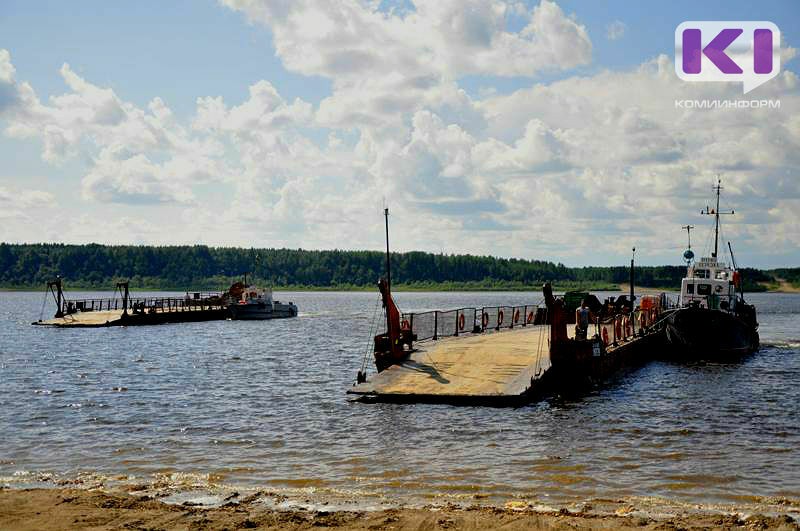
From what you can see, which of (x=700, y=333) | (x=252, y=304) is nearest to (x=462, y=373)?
(x=700, y=333)

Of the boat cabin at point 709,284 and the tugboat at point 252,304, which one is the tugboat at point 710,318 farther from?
the tugboat at point 252,304

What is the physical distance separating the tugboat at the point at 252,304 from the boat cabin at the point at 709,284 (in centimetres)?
4908

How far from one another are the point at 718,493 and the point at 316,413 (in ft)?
39.5

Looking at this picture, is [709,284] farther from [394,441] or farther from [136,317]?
[136,317]

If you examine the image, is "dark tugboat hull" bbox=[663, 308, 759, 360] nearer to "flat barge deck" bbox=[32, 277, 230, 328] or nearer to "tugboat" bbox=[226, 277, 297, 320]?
"flat barge deck" bbox=[32, 277, 230, 328]

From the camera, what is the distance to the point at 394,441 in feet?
60.1

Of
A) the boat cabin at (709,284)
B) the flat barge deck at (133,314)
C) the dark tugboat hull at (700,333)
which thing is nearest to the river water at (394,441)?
the dark tugboat hull at (700,333)

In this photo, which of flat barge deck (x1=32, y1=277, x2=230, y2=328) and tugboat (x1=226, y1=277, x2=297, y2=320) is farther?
tugboat (x1=226, y1=277, x2=297, y2=320)

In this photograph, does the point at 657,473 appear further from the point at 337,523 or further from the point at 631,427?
the point at 337,523

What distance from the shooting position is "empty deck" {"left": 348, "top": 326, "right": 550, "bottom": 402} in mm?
22859

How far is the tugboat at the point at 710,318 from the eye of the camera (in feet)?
138

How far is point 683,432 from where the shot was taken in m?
20.3

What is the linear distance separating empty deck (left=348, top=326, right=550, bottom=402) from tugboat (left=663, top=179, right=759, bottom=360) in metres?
15.0

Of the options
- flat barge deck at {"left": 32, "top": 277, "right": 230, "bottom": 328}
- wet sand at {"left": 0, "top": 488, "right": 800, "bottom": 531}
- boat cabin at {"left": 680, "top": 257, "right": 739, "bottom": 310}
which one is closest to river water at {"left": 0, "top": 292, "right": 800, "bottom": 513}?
wet sand at {"left": 0, "top": 488, "right": 800, "bottom": 531}
